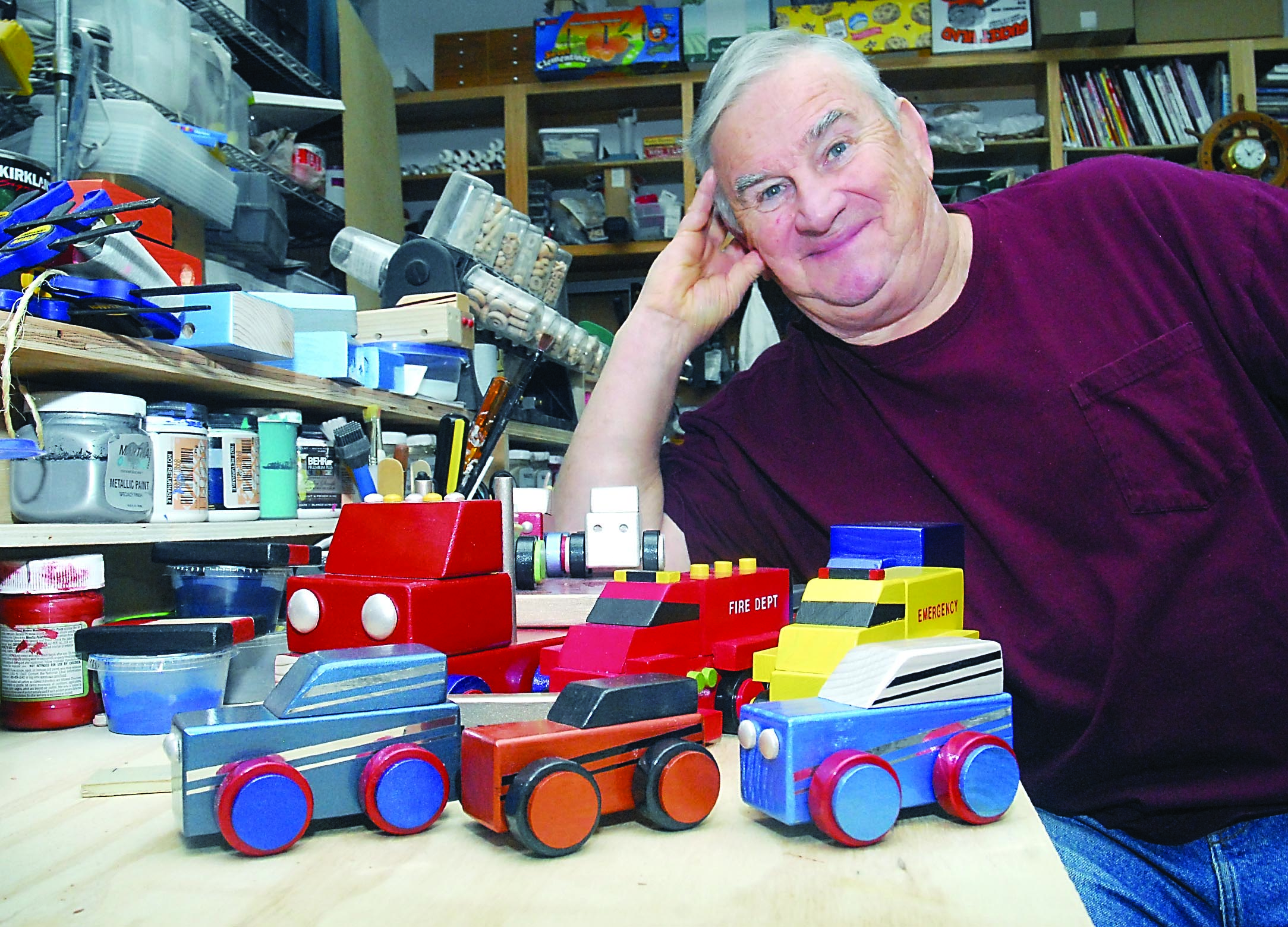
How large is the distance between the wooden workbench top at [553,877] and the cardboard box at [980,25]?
3609 millimetres

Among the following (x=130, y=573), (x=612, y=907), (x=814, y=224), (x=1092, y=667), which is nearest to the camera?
(x=612, y=907)

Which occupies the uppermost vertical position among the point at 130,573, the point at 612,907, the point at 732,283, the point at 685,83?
the point at 685,83

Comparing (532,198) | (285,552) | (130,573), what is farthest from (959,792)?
(532,198)

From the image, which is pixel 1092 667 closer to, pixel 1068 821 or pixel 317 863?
pixel 1068 821

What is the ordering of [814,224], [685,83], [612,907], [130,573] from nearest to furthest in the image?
[612,907] < [814,224] < [130,573] < [685,83]

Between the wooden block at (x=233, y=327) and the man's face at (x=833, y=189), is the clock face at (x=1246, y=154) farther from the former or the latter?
the wooden block at (x=233, y=327)

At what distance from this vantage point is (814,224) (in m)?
1.07

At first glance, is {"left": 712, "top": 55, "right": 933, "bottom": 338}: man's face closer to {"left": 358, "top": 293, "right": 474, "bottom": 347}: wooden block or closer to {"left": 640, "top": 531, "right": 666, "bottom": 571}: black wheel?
{"left": 640, "top": 531, "right": 666, "bottom": 571}: black wheel

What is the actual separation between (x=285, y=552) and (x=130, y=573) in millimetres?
498

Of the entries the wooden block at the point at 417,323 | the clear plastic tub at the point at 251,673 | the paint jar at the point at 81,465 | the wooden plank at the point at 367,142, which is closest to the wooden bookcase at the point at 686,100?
the wooden plank at the point at 367,142

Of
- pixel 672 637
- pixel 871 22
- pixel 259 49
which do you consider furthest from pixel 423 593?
pixel 871 22

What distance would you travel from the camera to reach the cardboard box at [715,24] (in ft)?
11.8

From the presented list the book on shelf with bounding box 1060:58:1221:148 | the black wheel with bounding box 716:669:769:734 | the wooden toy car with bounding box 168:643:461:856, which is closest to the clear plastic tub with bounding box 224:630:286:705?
the wooden toy car with bounding box 168:643:461:856

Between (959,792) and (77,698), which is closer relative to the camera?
(959,792)
